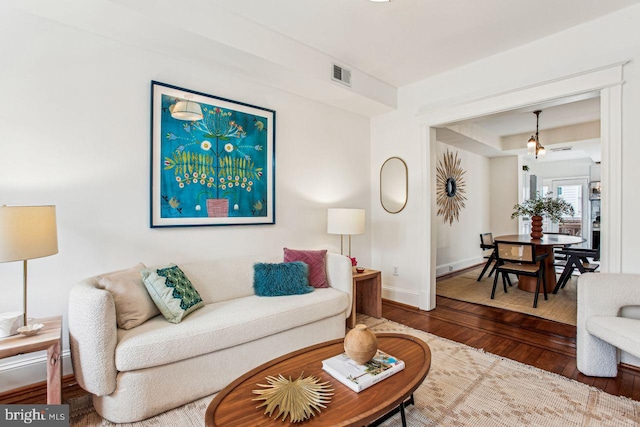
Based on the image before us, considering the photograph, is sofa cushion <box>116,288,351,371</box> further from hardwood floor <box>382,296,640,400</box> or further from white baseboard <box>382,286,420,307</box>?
white baseboard <box>382,286,420,307</box>

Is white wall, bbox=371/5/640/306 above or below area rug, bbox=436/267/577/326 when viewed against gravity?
above

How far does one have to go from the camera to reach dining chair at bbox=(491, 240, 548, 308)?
3.97 metres

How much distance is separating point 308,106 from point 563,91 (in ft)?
7.93

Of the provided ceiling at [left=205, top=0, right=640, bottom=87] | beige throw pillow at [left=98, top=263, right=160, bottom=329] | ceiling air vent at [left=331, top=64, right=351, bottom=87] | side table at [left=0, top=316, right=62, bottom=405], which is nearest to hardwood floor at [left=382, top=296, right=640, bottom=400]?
beige throw pillow at [left=98, top=263, right=160, bottom=329]

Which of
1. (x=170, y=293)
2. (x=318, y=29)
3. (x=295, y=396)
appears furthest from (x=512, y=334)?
(x=318, y=29)

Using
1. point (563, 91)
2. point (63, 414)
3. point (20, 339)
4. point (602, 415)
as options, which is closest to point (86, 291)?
point (20, 339)

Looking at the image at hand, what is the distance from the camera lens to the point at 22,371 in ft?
6.67

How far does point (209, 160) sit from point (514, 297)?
420 centimetres

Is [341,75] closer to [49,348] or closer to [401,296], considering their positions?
[401,296]

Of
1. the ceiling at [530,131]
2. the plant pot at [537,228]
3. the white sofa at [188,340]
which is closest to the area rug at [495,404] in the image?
the white sofa at [188,340]

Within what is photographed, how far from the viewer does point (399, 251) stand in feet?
13.4

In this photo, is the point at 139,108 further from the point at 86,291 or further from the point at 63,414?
the point at 63,414

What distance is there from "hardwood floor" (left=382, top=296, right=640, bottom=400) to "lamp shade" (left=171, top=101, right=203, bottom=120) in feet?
9.29

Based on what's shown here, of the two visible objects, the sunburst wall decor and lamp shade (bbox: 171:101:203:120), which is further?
the sunburst wall decor
